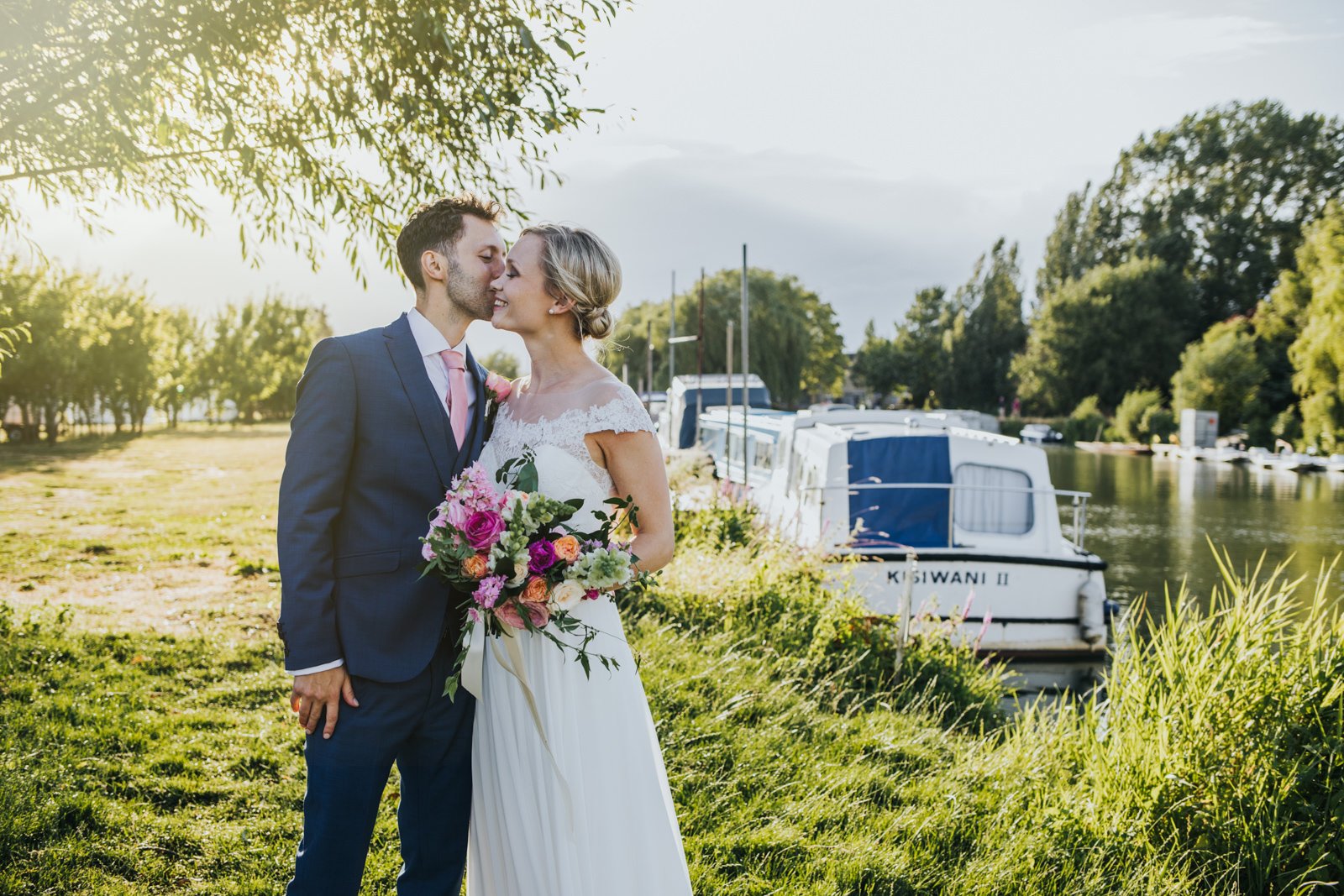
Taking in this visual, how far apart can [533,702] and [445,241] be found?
145cm

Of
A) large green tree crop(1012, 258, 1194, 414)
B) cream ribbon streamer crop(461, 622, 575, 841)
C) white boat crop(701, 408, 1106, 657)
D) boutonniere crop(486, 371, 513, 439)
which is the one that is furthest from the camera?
large green tree crop(1012, 258, 1194, 414)

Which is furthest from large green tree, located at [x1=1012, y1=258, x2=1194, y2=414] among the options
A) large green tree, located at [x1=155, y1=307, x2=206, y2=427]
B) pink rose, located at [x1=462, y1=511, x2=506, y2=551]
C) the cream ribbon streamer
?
pink rose, located at [x1=462, y1=511, x2=506, y2=551]

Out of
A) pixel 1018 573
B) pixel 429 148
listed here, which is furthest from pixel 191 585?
pixel 1018 573

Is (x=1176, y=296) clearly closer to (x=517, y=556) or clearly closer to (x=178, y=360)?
(x=178, y=360)

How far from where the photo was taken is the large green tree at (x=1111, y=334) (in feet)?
199

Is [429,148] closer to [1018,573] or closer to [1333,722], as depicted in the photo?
[1333,722]

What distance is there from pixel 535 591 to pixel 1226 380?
2219 inches

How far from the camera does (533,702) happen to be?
2.65m

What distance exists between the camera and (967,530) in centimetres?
1180

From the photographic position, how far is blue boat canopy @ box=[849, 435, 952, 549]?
11.2m

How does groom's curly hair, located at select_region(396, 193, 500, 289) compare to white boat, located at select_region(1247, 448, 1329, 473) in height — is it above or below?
above

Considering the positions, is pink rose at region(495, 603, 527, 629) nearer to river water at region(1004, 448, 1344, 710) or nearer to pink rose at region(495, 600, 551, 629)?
pink rose at region(495, 600, 551, 629)

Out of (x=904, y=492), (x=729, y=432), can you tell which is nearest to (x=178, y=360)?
(x=729, y=432)

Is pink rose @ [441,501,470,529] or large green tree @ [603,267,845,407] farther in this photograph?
large green tree @ [603,267,845,407]
